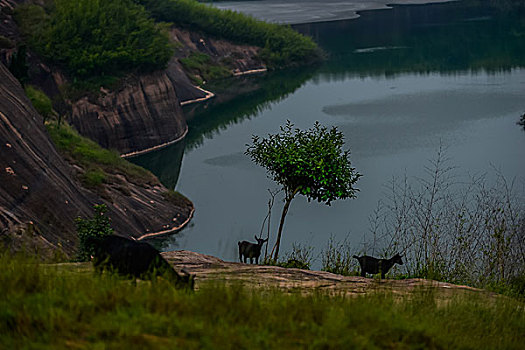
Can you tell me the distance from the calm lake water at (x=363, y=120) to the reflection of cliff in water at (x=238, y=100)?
0.50ft

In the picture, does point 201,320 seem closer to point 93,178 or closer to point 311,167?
point 311,167

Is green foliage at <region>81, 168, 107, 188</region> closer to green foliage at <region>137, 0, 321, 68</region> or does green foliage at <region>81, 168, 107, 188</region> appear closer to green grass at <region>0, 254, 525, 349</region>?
green grass at <region>0, 254, 525, 349</region>

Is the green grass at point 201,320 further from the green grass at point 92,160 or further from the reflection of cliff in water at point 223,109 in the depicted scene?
the reflection of cliff in water at point 223,109

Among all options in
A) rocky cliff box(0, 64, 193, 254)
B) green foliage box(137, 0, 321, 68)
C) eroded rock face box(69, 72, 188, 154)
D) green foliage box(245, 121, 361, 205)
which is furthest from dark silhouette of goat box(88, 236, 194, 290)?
green foliage box(137, 0, 321, 68)

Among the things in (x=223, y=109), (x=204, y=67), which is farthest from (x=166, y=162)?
(x=204, y=67)

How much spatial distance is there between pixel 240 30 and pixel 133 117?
44144 mm

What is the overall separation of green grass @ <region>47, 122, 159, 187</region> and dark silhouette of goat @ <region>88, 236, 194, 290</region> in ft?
85.3

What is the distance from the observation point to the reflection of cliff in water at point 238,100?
64.9 metres

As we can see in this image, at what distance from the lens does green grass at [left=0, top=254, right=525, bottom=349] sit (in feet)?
24.7

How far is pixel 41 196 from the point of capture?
29.1 metres

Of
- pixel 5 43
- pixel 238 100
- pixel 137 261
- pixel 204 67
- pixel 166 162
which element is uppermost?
pixel 204 67

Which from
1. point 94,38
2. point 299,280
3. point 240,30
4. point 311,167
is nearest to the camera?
point 299,280

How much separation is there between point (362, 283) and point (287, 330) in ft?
20.6

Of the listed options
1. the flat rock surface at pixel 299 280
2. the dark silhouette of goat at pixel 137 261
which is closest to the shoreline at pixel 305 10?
the flat rock surface at pixel 299 280
